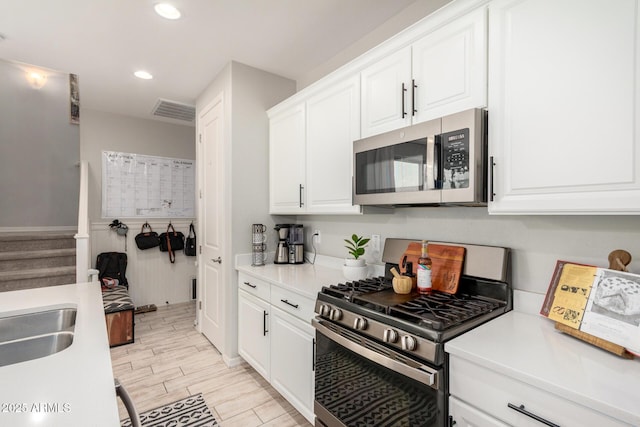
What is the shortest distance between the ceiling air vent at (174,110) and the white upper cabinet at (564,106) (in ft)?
11.2

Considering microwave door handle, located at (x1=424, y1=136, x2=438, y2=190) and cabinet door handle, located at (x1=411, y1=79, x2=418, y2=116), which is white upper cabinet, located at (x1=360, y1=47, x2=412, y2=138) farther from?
microwave door handle, located at (x1=424, y1=136, x2=438, y2=190)

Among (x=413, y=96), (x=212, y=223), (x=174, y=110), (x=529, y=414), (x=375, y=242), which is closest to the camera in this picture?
(x=529, y=414)

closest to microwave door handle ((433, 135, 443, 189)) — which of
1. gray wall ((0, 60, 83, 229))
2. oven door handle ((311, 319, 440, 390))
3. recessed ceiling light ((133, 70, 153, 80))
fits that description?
oven door handle ((311, 319, 440, 390))

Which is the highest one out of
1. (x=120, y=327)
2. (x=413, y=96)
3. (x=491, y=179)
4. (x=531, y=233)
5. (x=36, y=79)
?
(x=36, y=79)

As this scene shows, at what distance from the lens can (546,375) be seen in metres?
0.88

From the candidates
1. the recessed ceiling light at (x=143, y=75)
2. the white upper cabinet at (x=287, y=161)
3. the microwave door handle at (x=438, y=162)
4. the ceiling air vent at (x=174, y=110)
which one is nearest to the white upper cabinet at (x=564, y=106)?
the microwave door handle at (x=438, y=162)

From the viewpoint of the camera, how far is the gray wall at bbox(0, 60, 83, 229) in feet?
13.1

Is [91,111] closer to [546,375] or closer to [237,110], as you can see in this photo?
[237,110]

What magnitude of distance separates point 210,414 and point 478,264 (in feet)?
6.31

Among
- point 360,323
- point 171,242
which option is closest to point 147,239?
point 171,242

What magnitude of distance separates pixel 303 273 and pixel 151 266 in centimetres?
291

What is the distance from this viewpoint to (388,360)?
1.23m

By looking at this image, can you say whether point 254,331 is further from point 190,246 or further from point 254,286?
point 190,246

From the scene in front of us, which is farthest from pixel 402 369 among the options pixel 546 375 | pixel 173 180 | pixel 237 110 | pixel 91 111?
pixel 91 111
